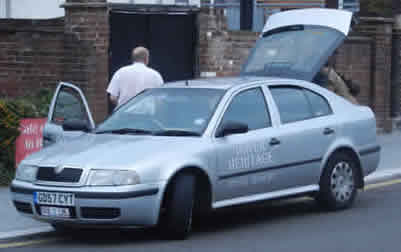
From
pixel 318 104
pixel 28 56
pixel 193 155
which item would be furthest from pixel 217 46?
pixel 193 155

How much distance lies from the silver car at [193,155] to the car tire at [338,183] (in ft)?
0.04

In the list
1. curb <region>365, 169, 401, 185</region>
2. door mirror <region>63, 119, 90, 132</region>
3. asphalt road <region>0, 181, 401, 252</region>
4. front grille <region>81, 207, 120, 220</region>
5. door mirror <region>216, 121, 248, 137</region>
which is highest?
door mirror <region>216, 121, 248, 137</region>

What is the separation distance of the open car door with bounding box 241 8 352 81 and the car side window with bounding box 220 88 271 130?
3.09 m

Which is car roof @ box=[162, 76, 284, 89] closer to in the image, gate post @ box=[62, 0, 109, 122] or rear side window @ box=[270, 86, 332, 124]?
rear side window @ box=[270, 86, 332, 124]

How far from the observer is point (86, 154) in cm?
909

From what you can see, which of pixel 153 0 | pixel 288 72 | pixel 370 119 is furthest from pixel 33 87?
pixel 153 0

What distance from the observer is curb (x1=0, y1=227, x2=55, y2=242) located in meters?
9.40

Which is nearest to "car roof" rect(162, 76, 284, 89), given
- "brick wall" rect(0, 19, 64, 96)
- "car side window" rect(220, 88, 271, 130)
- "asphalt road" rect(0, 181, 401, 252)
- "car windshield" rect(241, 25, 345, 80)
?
"car side window" rect(220, 88, 271, 130)

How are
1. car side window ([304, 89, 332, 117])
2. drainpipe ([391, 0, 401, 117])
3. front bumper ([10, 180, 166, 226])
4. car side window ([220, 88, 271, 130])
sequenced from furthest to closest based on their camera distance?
drainpipe ([391, 0, 401, 117]) → car side window ([304, 89, 332, 117]) → car side window ([220, 88, 271, 130]) → front bumper ([10, 180, 166, 226])

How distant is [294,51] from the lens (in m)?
14.0

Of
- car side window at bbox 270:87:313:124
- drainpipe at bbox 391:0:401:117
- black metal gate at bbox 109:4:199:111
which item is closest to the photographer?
car side window at bbox 270:87:313:124

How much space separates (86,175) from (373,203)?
4.21 metres

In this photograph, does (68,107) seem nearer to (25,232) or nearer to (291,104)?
(25,232)

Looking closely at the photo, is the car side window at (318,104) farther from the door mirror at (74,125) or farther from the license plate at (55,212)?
the license plate at (55,212)
